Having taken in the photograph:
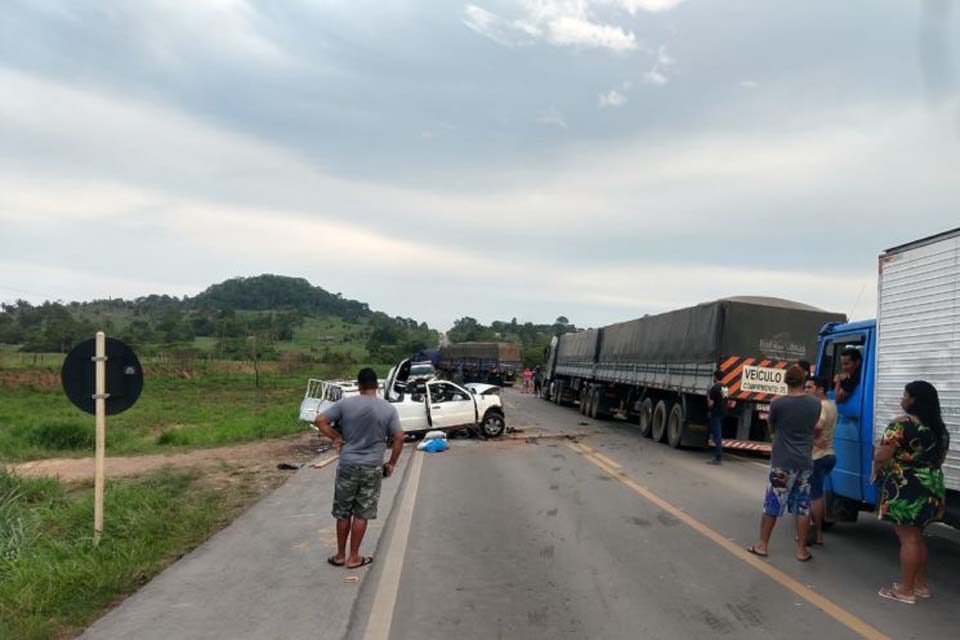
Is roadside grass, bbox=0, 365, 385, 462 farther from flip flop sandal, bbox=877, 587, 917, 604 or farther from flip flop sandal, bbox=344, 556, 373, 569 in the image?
flip flop sandal, bbox=877, 587, 917, 604

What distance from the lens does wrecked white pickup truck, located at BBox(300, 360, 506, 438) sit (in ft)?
54.4

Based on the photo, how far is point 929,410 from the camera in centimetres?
533

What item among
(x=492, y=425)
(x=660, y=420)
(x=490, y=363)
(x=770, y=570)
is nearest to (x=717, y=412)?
(x=660, y=420)

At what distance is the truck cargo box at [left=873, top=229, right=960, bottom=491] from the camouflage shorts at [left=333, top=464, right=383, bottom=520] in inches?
180

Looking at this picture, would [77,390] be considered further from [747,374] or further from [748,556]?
[747,374]

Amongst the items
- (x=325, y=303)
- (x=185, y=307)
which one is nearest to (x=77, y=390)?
(x=185, y=307)

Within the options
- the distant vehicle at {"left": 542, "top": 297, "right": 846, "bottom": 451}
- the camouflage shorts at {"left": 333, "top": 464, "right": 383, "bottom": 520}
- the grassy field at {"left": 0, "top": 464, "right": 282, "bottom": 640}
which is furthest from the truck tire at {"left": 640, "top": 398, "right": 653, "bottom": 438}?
the camouflage shorts at {"left": 333, "top": 464, "right": 383, "bottom": 520}

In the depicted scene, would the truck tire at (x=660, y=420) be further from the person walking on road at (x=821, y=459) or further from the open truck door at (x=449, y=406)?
the person walking on road at (x=821, y=459)

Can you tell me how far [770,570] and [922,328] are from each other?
2.39m

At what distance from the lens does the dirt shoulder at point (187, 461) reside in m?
13.2

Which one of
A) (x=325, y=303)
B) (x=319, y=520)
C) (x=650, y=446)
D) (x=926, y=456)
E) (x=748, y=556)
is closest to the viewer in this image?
(x=926, y=456)

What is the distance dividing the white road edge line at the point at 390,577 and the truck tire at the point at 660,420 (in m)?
8.36

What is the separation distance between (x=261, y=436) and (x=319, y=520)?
12.1 m

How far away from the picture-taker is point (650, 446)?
52.7ft
